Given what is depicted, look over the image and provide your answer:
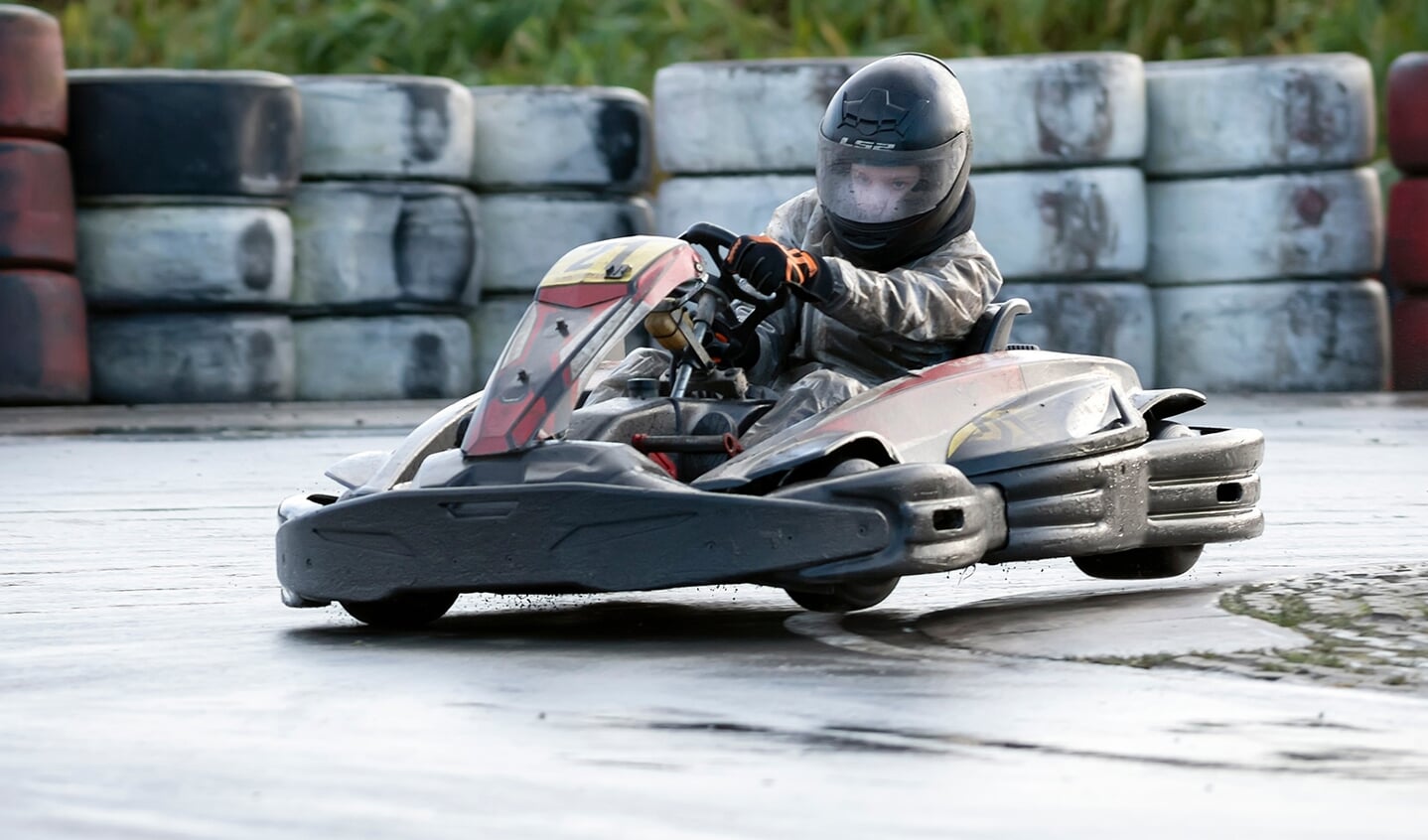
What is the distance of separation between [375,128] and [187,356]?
133 cm

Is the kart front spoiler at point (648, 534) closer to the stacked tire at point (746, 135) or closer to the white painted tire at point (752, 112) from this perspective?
the stacked tire at point (746, 135)

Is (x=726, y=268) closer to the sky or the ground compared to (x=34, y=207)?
closer to the sky

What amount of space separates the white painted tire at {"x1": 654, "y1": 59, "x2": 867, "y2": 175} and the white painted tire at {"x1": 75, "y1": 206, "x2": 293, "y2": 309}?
79.1 inches

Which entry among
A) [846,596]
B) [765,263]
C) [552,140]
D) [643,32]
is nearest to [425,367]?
[552,140]

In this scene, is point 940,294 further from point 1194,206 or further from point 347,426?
point 1194,206

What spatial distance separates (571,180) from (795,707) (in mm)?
8384

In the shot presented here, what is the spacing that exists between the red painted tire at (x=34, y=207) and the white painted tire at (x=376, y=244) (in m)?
1.10

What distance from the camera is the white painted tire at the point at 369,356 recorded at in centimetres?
1152

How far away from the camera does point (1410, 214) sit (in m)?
11.8

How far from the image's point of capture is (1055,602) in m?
5.09

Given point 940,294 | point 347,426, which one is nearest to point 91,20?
point 347,426

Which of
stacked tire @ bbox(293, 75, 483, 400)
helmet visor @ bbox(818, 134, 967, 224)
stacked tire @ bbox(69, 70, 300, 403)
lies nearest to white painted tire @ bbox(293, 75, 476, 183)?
stacked tire @ bbox(293, 75, 483, 400)

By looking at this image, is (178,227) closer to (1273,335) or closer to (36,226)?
(36,226)

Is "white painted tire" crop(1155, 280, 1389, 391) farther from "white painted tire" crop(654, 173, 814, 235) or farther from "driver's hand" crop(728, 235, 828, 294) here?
"driver's hand" crop(728, 235, 828, 294)
